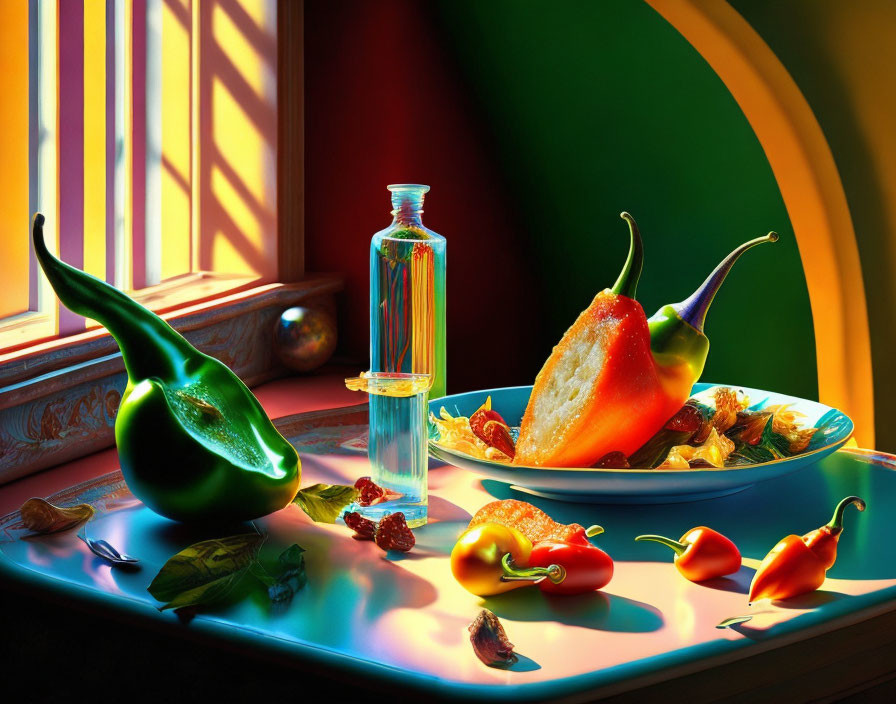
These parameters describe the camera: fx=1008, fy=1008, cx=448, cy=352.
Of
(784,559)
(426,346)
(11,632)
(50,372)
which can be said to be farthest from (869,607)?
(50,372)

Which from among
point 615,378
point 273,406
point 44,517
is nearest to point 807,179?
point 615,378

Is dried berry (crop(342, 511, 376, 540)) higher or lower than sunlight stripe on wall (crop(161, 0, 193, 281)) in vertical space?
lower

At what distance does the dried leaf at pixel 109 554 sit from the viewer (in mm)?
805

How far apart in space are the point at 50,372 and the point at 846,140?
3.88 ft

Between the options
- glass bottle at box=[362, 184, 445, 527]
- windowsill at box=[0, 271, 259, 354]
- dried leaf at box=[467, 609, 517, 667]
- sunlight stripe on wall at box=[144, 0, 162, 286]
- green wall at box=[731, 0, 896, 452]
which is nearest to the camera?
dried leaf at box=[467, 609, 517, 667]

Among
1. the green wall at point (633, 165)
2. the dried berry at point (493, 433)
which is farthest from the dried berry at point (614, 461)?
the green wall at point (633, 165)

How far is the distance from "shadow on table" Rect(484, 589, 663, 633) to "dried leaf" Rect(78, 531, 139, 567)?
11.4 inches

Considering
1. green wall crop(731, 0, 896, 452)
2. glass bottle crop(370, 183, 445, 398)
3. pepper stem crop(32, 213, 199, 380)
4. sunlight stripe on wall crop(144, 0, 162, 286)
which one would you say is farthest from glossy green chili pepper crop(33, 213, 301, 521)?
green wall crop(731, 0, 896, 452)

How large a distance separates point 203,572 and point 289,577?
0.06 metres

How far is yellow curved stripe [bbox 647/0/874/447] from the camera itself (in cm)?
155

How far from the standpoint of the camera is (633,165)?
1931 mm

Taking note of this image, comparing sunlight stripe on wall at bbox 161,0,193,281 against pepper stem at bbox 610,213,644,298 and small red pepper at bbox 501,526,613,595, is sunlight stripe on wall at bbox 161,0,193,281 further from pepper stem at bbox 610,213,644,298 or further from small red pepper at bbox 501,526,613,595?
small red pepper at bbox 501,526,613,595

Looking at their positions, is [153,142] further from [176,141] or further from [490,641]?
[490,641]

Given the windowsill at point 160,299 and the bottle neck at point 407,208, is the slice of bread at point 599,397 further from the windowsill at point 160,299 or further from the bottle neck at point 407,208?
the windowsill at point 160,299
